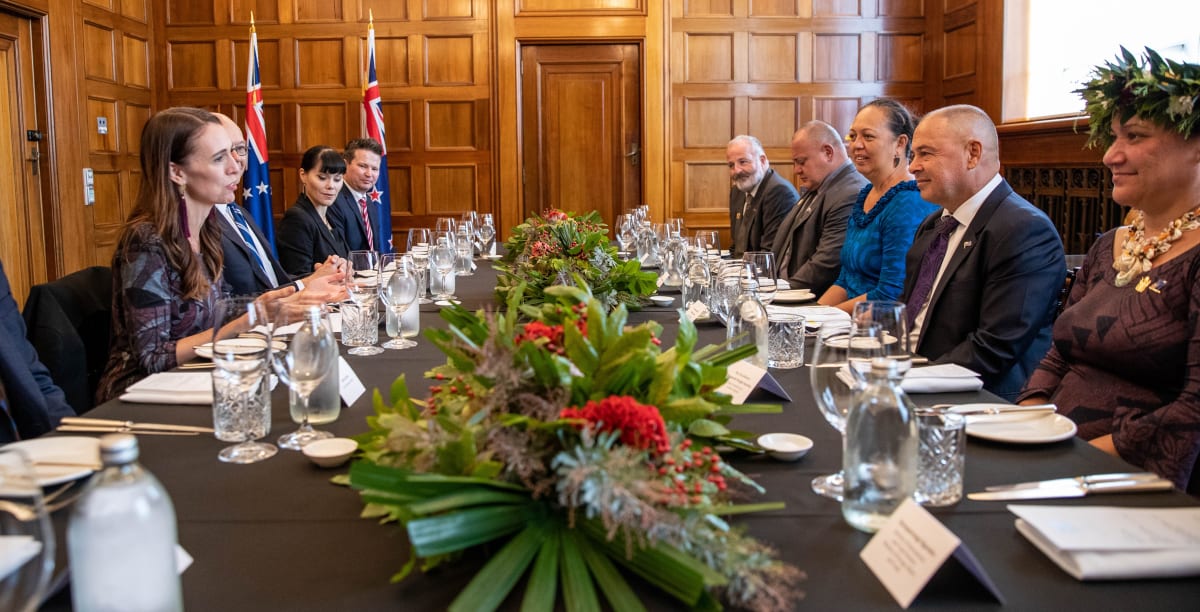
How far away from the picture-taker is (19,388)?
214 cm

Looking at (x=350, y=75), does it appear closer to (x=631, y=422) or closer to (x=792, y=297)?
(x=792, y=297)

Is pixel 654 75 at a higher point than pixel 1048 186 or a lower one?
higher

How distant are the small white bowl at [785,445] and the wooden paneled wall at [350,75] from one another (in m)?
7.41

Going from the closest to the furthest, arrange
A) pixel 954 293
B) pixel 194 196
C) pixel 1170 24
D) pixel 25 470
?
pixel 25 470 < pixel 954 293 < pixel 194 196 < pixel 1170 24

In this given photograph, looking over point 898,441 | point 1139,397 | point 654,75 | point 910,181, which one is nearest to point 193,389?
point 898,441

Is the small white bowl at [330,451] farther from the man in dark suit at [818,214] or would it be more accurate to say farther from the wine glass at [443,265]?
the man in dark suit at [818,214]

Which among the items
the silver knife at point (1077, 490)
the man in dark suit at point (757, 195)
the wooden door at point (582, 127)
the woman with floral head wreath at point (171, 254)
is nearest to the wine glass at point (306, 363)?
the woman with floral head wreath at point (171, 254)

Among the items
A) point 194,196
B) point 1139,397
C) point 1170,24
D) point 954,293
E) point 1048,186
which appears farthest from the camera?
point 1048,186

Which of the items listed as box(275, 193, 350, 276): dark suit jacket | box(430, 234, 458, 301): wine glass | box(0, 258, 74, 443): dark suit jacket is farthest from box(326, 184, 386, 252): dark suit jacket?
box(0, 258, 74, 443): dark suit jacket

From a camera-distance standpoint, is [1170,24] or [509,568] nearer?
[509,568]

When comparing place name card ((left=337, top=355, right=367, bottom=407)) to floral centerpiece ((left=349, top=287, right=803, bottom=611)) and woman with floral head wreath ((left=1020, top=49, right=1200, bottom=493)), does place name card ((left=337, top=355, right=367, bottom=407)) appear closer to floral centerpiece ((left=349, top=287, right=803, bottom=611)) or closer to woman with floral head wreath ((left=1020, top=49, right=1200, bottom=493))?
floral centerpiece ((left=349, top=287, right=803, bottom=611))

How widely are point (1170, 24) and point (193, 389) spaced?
577cm

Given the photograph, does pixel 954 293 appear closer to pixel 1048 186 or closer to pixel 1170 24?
pixel 1170 24

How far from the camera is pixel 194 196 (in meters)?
2.95
